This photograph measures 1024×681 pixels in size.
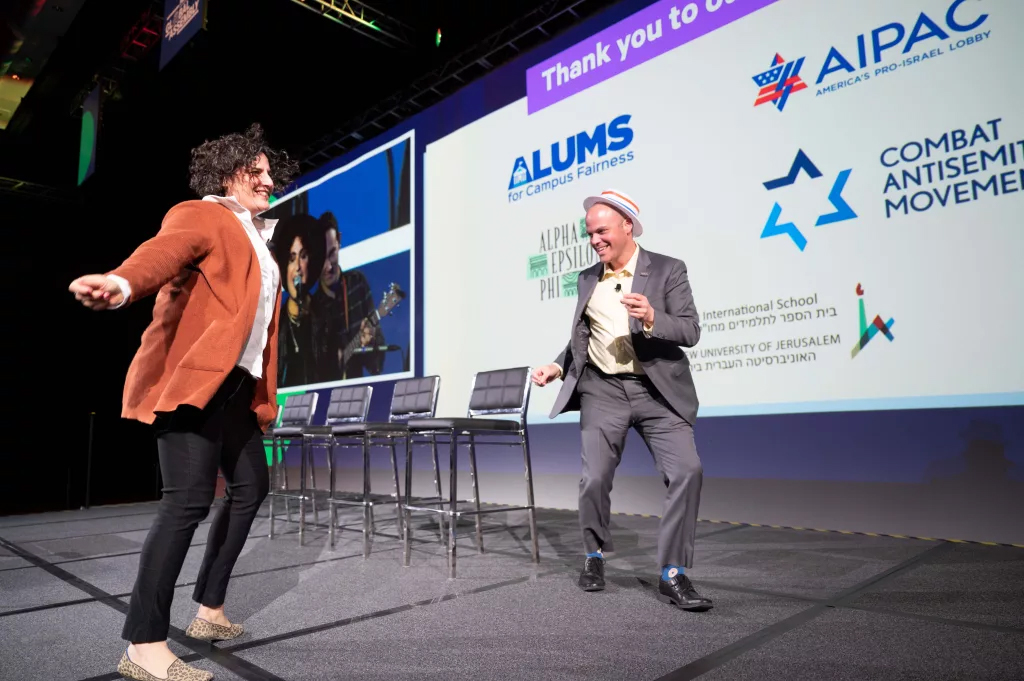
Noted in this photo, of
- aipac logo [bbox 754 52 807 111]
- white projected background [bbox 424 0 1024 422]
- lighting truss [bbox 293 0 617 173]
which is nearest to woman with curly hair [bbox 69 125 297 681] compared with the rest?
white projected background [bbox 424 0 1024 422]

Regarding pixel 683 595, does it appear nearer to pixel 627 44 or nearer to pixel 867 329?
pixel 867 329

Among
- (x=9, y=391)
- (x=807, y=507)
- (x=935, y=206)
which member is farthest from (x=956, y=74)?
(x=9, y=391)

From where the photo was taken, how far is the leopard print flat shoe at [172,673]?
141 centimetres

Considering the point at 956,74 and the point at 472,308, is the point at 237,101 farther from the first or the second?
the point at 956,74

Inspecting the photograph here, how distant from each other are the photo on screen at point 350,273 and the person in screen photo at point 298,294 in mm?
11

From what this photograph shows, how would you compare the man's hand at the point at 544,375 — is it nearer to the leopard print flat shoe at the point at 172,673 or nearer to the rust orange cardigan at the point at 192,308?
the rust orange cardigan at the point at 192,308

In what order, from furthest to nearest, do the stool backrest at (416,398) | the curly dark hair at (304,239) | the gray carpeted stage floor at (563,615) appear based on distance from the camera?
the curly dark hair at (304,239), the stool backrest at (416,398), the gray carpeted stage floor at (563,615)

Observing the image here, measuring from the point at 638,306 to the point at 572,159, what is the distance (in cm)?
299

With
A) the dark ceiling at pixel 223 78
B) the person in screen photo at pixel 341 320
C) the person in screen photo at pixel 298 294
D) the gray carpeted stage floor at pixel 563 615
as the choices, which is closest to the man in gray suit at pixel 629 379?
the gray carpeted stage floor at pixel 563 615

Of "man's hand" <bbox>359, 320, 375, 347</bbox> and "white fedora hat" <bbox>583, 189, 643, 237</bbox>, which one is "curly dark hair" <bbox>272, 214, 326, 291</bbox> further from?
"white fedora hat" <bbox>583, 189, 643, 237</bbox>

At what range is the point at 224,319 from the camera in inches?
61.4

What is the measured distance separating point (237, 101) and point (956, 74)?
6.28m

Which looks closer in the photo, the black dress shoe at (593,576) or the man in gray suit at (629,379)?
the man in gray suit at (629,379)

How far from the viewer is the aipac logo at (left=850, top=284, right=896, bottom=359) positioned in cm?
324
